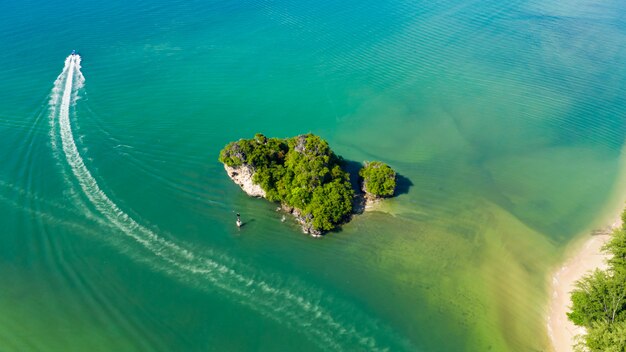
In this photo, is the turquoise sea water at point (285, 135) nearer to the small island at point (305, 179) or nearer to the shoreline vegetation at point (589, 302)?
the shoreline vegetation at point (589, 302)

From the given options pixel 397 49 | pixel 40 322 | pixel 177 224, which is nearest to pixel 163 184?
pixel 177 224

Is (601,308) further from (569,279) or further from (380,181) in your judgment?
(380,181)

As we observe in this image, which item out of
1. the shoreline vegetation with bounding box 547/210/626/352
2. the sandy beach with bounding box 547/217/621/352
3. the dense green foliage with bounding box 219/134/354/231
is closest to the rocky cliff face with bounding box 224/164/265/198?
the dense green foliage with bounding box 219/134/354/231

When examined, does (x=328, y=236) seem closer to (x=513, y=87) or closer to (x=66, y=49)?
(x=513, y=87)

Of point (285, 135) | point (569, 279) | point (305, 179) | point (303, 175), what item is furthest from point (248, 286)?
point (569, 279)

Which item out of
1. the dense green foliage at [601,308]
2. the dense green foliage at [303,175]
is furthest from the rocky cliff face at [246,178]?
the dense green foliage at [601,308]

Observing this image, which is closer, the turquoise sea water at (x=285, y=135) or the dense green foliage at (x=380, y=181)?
the turquoise sea water at (x=285, y=135)

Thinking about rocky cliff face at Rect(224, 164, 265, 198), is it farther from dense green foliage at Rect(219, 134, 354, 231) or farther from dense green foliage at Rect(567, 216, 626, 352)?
dense green foliage at Rect(567, 216, 626, 352)
